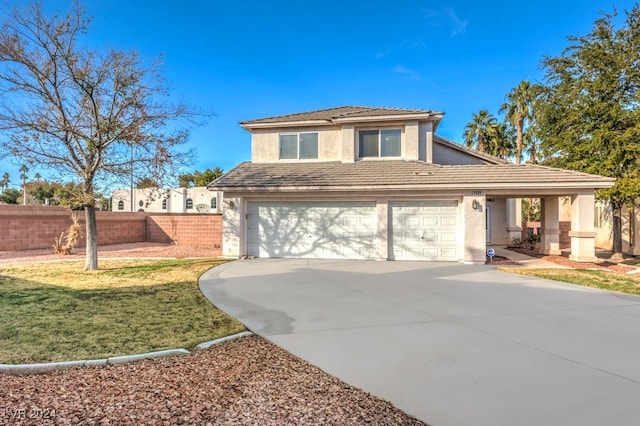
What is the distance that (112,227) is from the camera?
729 inches

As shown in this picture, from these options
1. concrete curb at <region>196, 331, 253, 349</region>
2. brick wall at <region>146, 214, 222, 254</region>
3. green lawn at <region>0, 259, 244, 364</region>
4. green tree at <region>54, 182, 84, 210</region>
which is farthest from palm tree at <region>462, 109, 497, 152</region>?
concrete curb at <region>196, 331, 253, 349</region>

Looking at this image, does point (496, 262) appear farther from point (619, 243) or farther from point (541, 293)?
point (619, 243)

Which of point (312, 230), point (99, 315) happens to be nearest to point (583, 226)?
point (312, 230)

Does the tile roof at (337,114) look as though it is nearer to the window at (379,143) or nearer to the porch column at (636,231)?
the window at (379,143)

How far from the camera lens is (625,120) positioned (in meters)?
13.4

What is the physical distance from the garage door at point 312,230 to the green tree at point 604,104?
9168 millimetres

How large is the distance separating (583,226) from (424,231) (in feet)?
18.5

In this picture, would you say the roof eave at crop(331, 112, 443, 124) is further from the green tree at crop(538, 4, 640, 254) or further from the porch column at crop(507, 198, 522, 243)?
the porch column at crop(507, 198, 522, 243)

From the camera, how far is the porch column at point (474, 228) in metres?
12.3

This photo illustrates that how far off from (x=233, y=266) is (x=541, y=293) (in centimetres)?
889

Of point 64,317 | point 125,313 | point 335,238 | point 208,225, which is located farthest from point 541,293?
point 208,225

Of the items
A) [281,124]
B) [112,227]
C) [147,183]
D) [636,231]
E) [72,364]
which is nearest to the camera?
[72,364]

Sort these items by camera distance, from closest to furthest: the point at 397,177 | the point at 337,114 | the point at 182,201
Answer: the point at 397,177 → the point at 337,114 → the point at 182,201

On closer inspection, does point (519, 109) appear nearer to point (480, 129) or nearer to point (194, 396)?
point (480, 129)
